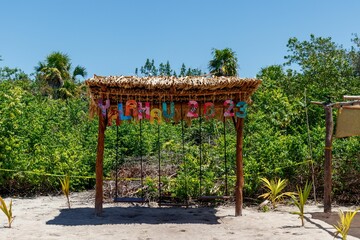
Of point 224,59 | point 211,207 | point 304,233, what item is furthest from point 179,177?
point 224,59

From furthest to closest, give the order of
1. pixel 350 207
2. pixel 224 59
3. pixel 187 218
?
1. pixel 224 59
2. pixel 350 207
3. pixel 187 218

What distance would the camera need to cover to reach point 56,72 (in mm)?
24703

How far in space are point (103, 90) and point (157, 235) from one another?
2.33 metres

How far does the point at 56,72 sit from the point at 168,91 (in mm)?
18539

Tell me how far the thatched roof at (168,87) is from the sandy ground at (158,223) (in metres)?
1.90

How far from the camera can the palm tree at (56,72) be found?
24.7 metres

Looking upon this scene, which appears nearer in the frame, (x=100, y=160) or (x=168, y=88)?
(x=168, y=88)

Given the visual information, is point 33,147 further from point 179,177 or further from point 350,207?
point 350,207

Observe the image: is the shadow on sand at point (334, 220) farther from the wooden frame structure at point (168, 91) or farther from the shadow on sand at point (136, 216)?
the shadow on sand at point (136, 216)

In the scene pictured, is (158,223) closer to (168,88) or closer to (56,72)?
(168,88)

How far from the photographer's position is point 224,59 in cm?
2288

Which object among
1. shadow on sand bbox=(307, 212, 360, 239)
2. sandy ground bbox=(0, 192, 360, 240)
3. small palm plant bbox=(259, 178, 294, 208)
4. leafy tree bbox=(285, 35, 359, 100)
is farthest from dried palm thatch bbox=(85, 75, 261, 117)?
leafy tree bbox=(285, 35, 359, 100)

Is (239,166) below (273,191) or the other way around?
the other way around

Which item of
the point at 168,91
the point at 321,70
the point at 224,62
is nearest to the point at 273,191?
the point at 168,91
